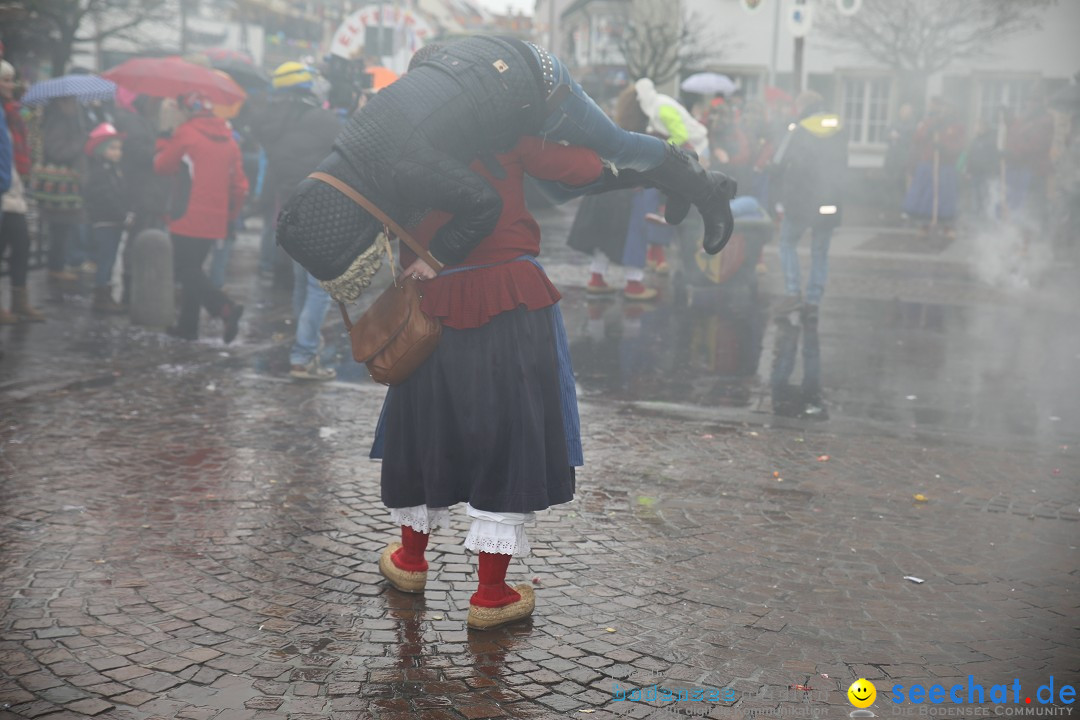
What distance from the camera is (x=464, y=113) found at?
3.74m

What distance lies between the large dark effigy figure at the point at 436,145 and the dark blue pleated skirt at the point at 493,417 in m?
0.34

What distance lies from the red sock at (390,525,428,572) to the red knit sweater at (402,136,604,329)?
2.83ft

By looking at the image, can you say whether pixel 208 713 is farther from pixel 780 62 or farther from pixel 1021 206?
pixel 780 62

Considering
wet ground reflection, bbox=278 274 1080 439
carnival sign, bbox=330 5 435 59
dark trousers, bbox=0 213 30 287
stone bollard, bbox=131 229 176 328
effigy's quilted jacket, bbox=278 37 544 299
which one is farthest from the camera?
carnival sign, bbox=330 5 435 59

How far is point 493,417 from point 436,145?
2.97ft

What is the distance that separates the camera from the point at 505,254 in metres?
4.02

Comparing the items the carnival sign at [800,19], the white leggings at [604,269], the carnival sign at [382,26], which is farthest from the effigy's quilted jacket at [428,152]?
the carnival sign at [800,19]


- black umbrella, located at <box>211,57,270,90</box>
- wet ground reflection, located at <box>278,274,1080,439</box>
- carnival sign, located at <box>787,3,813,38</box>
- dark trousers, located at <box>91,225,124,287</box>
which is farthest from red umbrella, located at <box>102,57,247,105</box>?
carnival sign, located at <box>787,3,813,38</box>

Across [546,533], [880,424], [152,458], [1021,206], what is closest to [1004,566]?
[546,533]

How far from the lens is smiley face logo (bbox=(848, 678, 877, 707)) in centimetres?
359

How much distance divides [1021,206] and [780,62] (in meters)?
15.3

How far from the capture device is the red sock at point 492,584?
413cm

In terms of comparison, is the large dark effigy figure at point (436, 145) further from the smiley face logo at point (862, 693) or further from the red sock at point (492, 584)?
the smiley face logo at point (862, 693)

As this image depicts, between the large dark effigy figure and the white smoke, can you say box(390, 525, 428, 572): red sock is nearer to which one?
the large dark effigy figure
